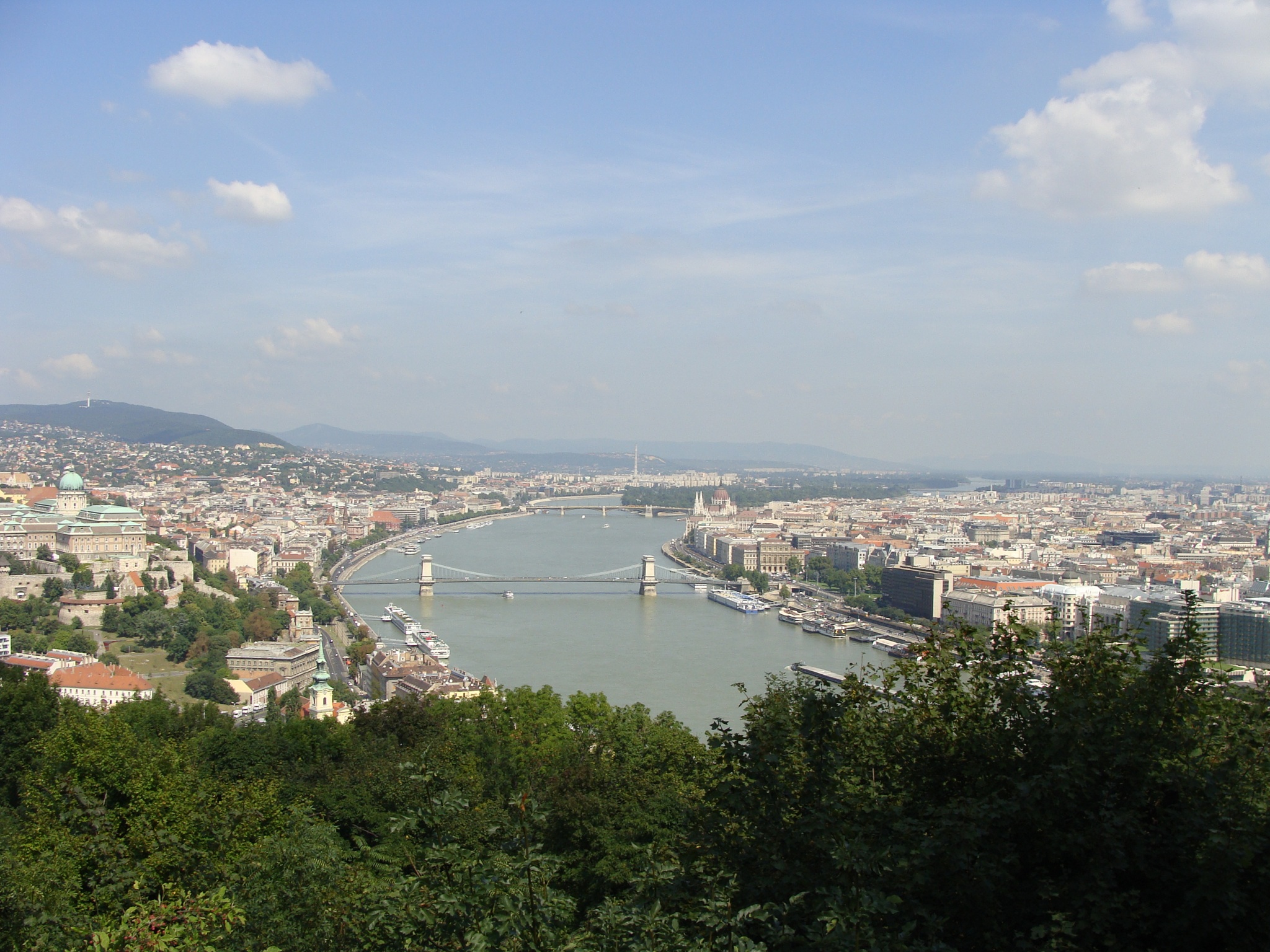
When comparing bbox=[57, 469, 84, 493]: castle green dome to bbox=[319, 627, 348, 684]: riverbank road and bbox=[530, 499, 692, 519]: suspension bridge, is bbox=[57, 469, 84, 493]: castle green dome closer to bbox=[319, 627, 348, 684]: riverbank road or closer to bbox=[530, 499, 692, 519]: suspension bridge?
bbox=[319, 627, 348, 684]: riverbank road

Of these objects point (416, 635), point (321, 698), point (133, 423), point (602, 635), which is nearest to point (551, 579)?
point (602, 635)

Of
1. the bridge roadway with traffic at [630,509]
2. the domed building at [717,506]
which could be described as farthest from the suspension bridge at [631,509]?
the domed building at [717,506]

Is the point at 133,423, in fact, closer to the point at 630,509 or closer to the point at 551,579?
the point at 630,509

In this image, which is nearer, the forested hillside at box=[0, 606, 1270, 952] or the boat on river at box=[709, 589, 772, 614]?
the forested hillside at box=[0, 606, 1270, 952]

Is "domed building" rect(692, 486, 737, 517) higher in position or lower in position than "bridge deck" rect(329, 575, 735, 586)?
higher

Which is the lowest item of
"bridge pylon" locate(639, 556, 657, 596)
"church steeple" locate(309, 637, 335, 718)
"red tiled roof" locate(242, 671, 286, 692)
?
"red tiled roof" locate(242, 671, 286, 692)

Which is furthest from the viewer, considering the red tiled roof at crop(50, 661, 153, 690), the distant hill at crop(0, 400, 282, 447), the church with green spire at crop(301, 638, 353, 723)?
the distant hill at crop(0, 400, 282, 447)

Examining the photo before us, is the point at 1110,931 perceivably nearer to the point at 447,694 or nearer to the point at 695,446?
the point at 447,694

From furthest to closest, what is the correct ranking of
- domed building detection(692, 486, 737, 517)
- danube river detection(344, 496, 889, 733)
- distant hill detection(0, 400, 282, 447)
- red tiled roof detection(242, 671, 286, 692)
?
1. distant hill detection(0, 400, 282, 447)
2. domed building detection(692, 486, 737, 517)
3. red tiled roof detection(242, 671, 286, 692)
4. danube river detection(344, 496, 889, 733)

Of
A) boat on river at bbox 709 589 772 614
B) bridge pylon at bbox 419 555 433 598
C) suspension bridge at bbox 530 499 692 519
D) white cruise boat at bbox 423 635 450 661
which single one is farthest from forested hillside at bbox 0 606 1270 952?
suspension bridge at bbox 530 499 692 519
